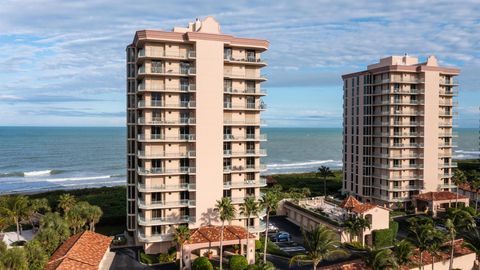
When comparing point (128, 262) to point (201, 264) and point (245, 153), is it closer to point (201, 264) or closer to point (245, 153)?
point (201, 264)

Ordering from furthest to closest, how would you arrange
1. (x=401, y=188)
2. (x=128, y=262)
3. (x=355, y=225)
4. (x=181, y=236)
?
1. (x=401, y=188)
2. (x=355, y=225)
3. (x=128, y=262)
4. (x=181, y=236)

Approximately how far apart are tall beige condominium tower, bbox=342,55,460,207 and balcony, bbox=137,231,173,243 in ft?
153

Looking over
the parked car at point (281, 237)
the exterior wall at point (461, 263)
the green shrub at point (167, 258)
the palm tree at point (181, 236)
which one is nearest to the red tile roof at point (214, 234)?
the palm tree at point (181, 236)

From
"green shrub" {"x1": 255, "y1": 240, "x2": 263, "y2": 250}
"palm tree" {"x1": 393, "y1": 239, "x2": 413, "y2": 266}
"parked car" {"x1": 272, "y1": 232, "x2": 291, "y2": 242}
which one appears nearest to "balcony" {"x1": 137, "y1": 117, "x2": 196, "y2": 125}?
"green shrub" {"x1": 255, "y1": 240, "x2": 263, "y2": 250}

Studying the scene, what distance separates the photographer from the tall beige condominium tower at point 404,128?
261 ft

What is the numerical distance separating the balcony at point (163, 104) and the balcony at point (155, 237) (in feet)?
56.6

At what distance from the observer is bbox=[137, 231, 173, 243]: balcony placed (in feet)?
172

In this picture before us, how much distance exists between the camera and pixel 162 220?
177ft

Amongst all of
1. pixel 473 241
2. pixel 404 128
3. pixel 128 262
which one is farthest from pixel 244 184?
pixel 404 128

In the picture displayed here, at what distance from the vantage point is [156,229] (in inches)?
2125

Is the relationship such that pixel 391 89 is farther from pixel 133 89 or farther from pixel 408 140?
pixel 133 89

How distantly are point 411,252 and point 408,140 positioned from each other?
151 feet

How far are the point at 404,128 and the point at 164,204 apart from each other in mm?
52009

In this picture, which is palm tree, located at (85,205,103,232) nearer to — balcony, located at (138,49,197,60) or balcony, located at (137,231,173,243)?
balcony, located at (137,231,173,243)
